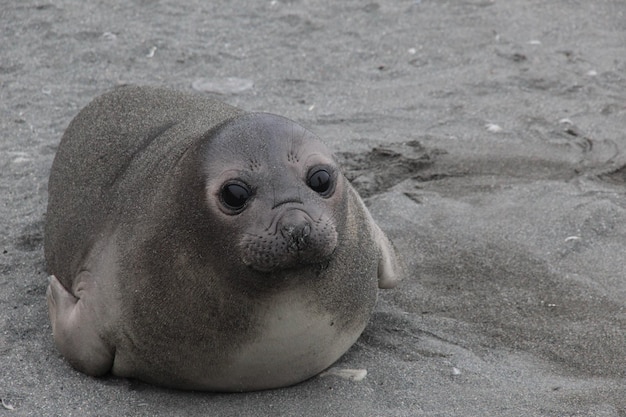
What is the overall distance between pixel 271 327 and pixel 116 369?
727 millimetres

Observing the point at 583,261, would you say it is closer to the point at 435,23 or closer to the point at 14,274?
the point at 14,274

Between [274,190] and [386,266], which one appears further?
[386,266]

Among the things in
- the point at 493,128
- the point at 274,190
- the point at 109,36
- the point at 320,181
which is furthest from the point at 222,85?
the point at 274,190

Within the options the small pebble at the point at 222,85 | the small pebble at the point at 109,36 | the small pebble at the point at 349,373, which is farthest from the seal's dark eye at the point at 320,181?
the small pebble at the point at 109,36

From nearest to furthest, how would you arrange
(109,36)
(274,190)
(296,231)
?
(296,231), (274,190), (109,36)

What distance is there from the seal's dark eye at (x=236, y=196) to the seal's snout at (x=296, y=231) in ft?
0.67

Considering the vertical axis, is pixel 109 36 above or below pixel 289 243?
below

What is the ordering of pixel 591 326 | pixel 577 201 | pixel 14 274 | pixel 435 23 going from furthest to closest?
pixel 435 23, pixel 577 201, pixel 14 274, pixel 591 326

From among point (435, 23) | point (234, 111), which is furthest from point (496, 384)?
point (435, 23)

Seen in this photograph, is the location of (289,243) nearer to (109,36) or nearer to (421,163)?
(421,163)

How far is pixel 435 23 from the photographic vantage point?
799 centimetres

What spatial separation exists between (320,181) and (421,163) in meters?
2.47

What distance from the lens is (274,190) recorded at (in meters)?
3.54

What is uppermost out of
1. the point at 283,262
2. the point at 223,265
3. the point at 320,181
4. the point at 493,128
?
the point at 320,181
